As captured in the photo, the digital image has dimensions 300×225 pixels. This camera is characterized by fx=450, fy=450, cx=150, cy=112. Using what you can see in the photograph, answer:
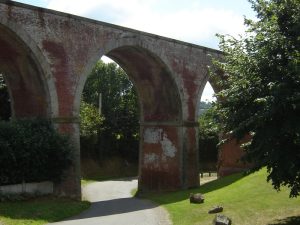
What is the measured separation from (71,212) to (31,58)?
19.5ft

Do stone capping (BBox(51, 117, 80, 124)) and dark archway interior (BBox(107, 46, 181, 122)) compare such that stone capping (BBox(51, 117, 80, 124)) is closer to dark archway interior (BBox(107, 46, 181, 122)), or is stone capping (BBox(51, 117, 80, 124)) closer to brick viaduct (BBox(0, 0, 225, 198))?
brick viaduct (BBox(0, 0, 225, 198))

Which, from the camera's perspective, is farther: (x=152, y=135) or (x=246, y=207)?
(x=152, y=135)

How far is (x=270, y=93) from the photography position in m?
9.84

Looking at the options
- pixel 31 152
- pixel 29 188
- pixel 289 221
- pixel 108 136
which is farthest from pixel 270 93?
pixel 108 136

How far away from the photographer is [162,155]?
77.1 ft

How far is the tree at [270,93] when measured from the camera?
31.6ft

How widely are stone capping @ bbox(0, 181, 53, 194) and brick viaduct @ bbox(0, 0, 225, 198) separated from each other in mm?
502

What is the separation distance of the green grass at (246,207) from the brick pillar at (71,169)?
354 centimetres

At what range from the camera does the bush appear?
49.2ft

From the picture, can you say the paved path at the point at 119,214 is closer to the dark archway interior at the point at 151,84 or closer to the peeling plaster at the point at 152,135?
the peeling plaster at the point at 152,135

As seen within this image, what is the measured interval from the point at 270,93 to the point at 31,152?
8.93 m

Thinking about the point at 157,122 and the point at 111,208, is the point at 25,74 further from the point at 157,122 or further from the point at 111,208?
the point at 157,122

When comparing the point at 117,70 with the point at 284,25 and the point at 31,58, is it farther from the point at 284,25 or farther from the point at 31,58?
the point at 284,25

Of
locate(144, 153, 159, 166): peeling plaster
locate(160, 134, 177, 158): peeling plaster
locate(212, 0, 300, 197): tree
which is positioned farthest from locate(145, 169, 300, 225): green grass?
locate(144, 153, 159, 166): peeling plaster
